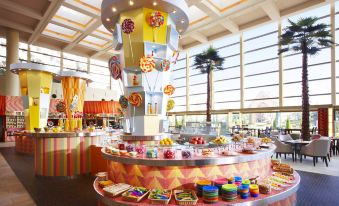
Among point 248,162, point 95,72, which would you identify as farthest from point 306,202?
point 95,72

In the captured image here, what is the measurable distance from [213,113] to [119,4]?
16509 mm

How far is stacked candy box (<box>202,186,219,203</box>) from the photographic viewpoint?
8.60 ft

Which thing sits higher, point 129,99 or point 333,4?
point 333,4

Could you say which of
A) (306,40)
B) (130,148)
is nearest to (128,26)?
(130,148)

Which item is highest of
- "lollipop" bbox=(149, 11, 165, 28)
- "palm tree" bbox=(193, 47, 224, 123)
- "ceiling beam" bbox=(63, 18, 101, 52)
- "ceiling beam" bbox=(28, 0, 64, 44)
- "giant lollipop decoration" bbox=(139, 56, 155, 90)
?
"ceiling beam" bbox=(28, 0, 64, 44)

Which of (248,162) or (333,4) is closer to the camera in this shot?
(248,162)

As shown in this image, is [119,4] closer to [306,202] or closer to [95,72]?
[306,202]

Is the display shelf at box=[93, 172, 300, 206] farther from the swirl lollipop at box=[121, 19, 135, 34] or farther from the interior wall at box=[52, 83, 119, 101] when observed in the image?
the interior wall at box=[52, 83, 119, 101]

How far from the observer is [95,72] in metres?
26.1

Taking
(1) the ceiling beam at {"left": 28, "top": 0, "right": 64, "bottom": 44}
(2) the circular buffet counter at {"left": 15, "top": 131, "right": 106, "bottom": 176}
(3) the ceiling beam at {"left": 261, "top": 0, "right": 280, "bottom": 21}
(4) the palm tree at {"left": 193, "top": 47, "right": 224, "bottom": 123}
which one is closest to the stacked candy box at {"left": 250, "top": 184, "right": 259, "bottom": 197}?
(2) the circular buffet counter at {"left": 15, "top": 131, "right": 106, "bottom": 176}

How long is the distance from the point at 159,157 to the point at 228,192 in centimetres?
94

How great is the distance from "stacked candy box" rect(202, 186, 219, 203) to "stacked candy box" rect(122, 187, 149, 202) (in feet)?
2.26

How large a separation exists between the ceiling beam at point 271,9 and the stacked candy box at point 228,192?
13.9 m

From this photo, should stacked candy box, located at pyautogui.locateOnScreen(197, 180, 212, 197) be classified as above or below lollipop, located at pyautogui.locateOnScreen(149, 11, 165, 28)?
below
